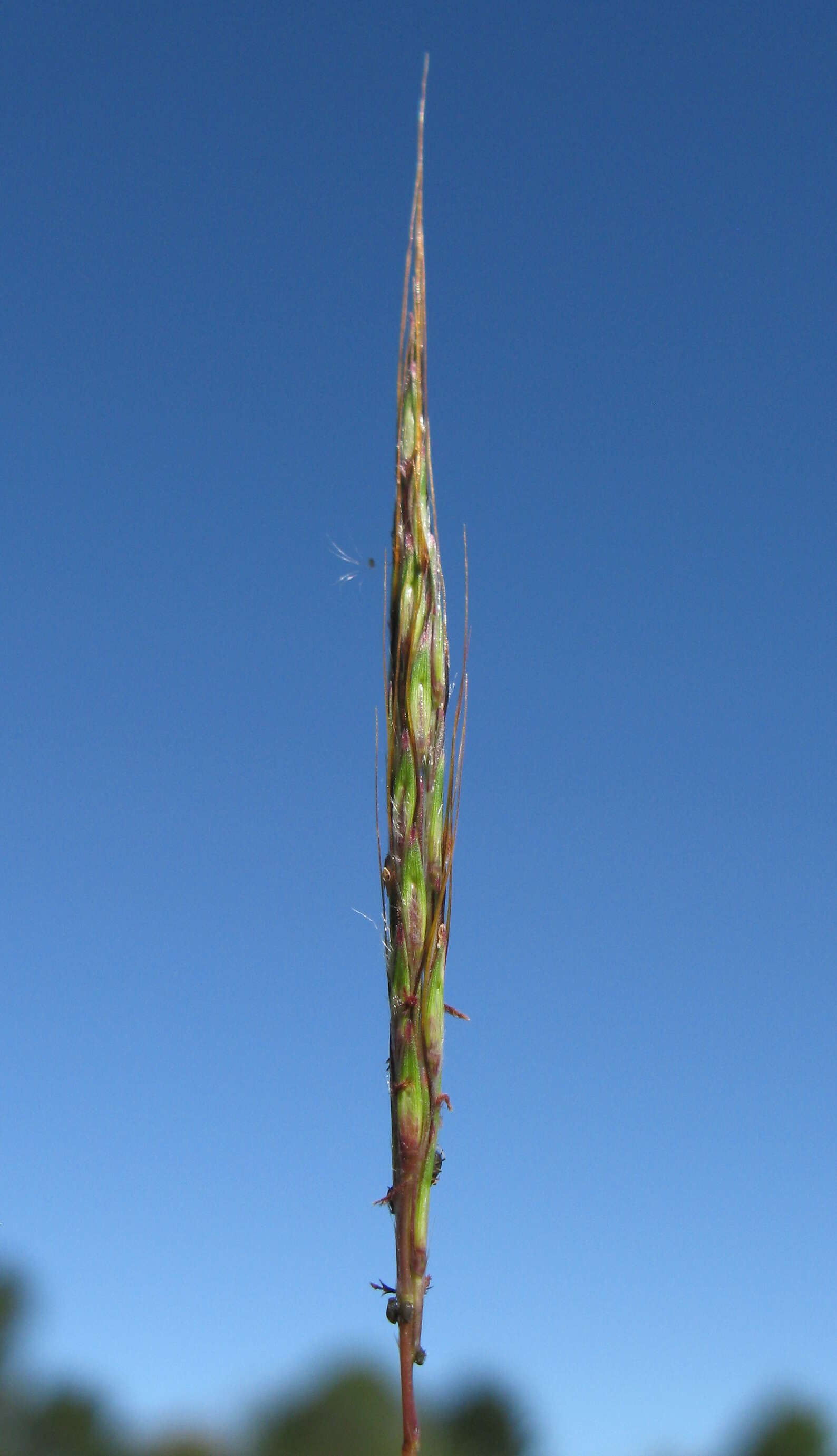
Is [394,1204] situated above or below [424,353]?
below

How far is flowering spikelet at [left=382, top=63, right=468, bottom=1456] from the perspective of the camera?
1.99 m

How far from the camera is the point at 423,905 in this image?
212 centimetres

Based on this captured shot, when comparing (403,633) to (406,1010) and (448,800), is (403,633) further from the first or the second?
(406,1010)

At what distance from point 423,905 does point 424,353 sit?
1.03 m

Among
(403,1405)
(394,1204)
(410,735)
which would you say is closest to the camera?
(403,1405)

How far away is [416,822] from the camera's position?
7.09ft

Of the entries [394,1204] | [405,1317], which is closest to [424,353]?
[394,1204]

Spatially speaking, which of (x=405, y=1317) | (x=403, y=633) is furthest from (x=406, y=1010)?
(x=403, y=633)

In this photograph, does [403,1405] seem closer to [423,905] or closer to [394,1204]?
[394,1204]

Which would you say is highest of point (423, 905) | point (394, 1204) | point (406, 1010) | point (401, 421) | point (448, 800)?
point (401, 421)

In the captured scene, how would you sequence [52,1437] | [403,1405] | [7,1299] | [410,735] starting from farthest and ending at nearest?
[7,1299]
[52,1437]
[410,735]
[403,1405]

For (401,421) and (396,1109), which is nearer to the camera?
(396,1109)

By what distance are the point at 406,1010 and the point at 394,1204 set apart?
1.03 feet

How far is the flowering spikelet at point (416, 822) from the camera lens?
199cm
